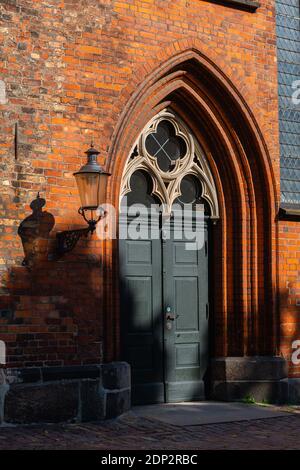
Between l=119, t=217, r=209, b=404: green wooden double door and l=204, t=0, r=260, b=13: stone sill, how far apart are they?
306cm

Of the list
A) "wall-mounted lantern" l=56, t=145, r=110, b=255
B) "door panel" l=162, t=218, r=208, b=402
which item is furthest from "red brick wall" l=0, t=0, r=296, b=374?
"door panel" l=162, t=218, r=208, b=402

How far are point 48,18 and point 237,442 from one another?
198 inches

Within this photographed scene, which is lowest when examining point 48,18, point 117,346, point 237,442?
point 237,442

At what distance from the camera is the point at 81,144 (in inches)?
348

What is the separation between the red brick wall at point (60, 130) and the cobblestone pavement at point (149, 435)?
0.81m

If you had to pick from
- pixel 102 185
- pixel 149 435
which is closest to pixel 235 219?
pixel 102 185

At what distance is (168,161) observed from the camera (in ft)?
33.2

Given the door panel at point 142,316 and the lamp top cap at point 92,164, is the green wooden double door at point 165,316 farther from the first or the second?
the lamp top cap at point 92,164

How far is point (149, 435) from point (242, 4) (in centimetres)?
582

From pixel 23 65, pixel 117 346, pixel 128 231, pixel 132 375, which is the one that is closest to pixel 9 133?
pixel 23 65

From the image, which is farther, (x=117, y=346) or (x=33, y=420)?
(x=117, y=346)

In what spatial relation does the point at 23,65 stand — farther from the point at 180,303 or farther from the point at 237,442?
the point at 237,442

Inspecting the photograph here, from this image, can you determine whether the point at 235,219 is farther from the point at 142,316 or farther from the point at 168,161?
the point at 142,316

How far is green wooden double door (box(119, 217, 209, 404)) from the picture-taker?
9.59 metres
